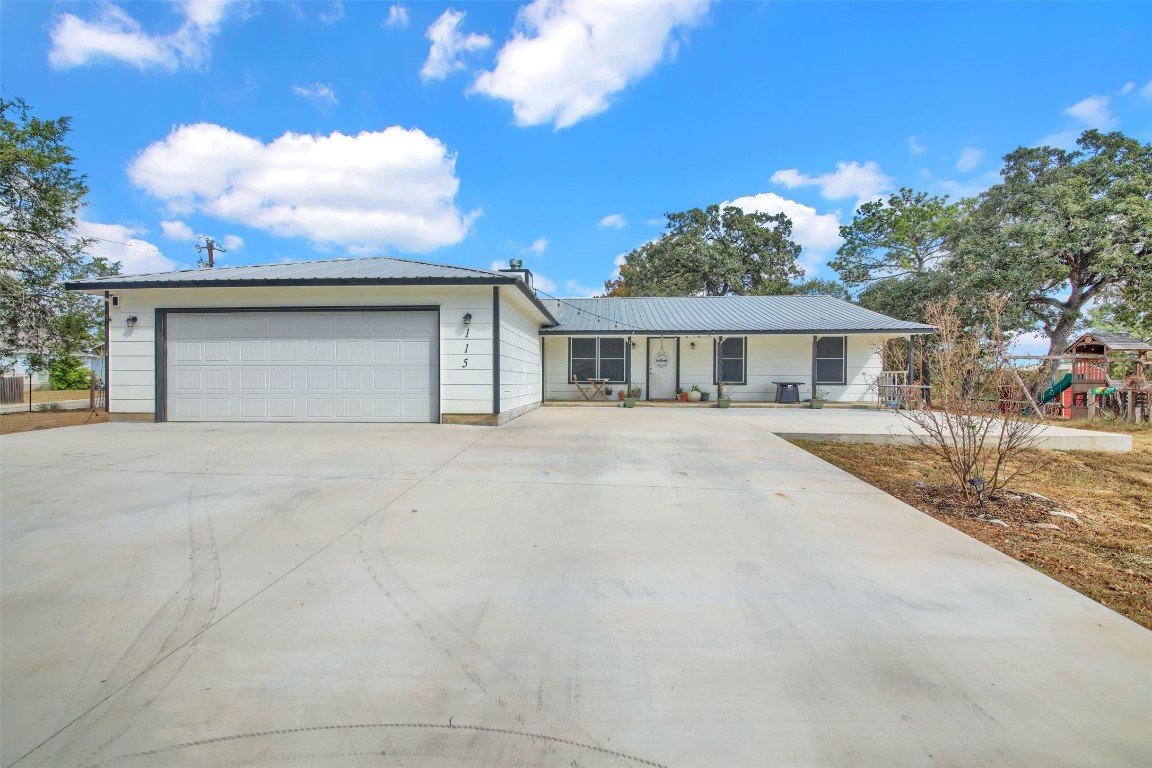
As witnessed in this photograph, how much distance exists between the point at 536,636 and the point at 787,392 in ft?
46.1

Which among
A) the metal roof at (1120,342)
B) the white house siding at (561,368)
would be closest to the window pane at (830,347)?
the white house siding at (561,368)

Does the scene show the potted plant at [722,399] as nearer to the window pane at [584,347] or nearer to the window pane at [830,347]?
the window pane at [830,347]

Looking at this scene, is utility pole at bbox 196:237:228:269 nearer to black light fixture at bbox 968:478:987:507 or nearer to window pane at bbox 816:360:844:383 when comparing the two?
window pane at bbox 816:360:844:383

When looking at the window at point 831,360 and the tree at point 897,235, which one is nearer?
the window at point 831,360

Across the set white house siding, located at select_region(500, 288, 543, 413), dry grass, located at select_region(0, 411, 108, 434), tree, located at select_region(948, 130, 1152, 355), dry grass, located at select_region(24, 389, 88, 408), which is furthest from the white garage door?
tree, located at select_region(948, 130, 1152, 355)

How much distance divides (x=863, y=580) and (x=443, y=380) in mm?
7664

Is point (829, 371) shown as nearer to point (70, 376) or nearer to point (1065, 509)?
point (1065, 509)

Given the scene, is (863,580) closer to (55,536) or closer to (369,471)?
(369,471)

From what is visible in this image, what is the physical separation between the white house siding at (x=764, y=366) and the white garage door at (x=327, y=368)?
260 inches

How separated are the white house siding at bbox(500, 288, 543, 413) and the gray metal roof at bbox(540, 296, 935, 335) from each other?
1.38 metres

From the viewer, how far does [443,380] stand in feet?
30.4

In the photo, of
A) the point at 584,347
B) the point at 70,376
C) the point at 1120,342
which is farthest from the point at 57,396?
the point at 1120,342

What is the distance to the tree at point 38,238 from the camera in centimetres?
1455

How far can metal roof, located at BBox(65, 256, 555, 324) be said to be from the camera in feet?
28.8
